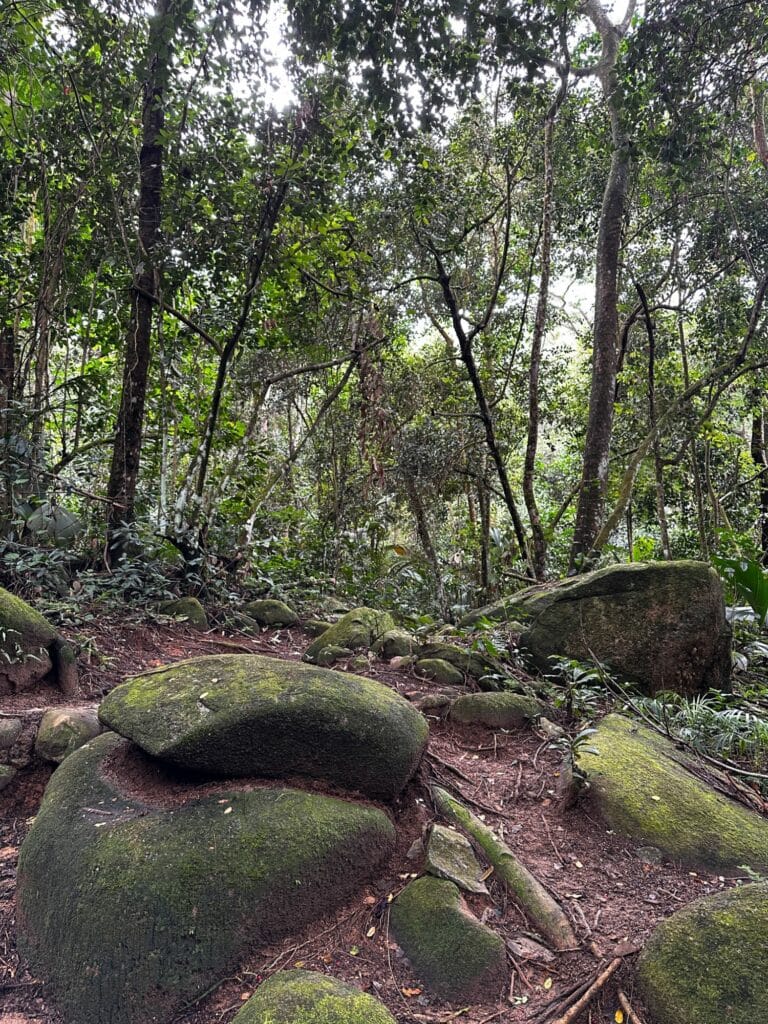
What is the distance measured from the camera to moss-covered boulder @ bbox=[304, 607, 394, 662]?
4.82 metres

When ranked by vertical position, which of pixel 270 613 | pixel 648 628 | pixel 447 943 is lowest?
pixel 447 943

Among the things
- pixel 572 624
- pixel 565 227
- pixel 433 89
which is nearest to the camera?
pixel 433 89

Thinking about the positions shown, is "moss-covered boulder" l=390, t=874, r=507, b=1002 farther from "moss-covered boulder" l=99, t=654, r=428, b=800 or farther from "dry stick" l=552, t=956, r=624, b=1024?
"moss-covered boulder" l=99, t=654, r=428, b=800

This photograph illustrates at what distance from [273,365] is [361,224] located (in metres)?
2.37

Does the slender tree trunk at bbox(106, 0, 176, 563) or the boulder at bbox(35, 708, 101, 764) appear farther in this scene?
the slender tree trunk at bbox(106, 0, 176, 563)

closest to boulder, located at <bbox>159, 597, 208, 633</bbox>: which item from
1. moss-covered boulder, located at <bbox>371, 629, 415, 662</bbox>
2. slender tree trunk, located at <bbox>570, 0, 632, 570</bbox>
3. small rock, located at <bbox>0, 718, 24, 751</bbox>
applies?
moss-covered boulder, located at <bbox>371, 629, 415, 662</bbox>

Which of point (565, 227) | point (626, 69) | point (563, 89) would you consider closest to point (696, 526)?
point (565, 227)

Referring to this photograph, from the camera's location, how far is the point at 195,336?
21.8 feet

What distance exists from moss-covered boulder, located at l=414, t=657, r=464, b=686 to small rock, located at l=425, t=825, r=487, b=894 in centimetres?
181

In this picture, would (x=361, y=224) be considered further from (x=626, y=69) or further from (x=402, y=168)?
(x=626, y=69)

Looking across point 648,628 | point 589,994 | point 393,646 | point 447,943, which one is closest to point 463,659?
point 393,646

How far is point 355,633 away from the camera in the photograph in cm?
495

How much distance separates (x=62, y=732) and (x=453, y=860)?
1914 millimetres

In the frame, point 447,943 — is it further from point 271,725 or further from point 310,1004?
point 271,725
